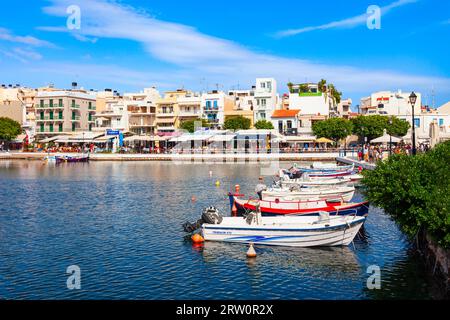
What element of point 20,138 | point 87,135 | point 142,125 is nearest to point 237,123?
point 142,125

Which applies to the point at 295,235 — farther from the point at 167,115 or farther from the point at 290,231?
the point at 167,115

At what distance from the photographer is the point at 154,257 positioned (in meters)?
22.4

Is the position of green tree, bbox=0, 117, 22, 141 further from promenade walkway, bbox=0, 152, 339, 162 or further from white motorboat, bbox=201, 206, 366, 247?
white motorboat, bbox=201, 206, 366, 247

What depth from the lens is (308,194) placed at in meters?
33.5

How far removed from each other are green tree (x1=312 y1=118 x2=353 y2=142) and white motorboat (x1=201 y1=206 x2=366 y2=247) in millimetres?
66499

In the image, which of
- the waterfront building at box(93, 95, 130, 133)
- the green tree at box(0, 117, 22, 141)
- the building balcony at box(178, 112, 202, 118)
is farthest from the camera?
the waterfront building at box(93, 95, 130, 133)

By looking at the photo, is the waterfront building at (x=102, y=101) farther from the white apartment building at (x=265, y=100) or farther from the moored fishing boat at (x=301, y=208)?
the moored fishing boat at (x=301, y=208)

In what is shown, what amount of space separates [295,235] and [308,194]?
10.5 m

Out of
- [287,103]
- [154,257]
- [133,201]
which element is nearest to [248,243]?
[154,257]

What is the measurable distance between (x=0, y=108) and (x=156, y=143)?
144ft

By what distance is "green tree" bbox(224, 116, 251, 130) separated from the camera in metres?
96.2

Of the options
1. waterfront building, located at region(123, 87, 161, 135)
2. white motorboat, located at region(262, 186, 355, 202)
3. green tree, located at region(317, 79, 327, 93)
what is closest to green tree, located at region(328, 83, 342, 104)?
green tree, located at region(317, 79, 327, 93)

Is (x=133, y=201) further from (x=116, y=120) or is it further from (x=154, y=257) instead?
(x=116, y=120)

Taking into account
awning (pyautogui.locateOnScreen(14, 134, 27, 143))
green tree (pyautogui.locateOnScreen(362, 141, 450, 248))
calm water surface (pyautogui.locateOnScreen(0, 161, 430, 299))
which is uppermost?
awning (pyautogui.locateOnScreen(14, 134, 27, 143))
